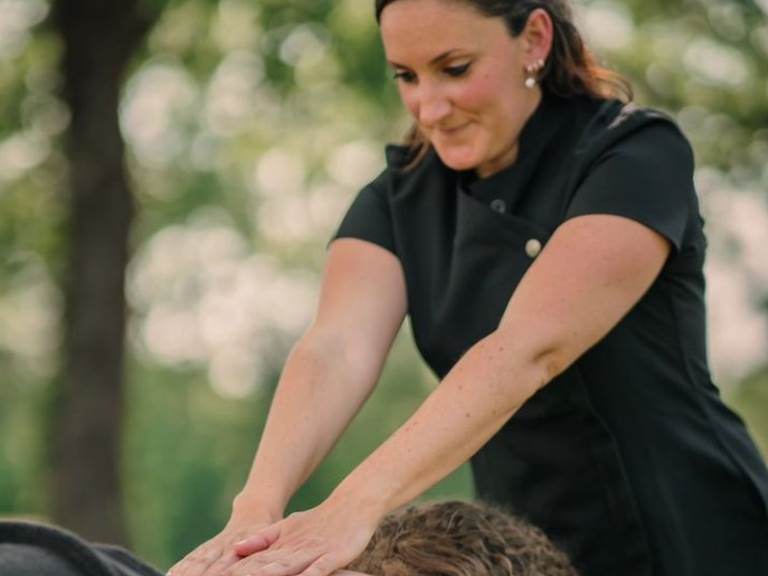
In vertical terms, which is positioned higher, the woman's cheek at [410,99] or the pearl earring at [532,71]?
the pearl earring at [532,71]

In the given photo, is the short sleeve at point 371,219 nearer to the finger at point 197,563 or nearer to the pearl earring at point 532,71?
the pearl earring at point 532,71

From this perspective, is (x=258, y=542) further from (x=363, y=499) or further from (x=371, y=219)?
(x=371, y=219)

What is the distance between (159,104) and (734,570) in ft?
27.1

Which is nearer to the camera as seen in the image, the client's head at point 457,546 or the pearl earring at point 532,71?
the client's head at point 457,546

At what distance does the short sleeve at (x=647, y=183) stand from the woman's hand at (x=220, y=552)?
2.28 ft

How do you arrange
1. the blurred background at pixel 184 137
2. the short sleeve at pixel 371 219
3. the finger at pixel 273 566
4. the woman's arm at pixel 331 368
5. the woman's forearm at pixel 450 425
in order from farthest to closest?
1. the blurred background at pixel 184 137
2. the short sleeve at pixel 371 219
3. the woman's arm at pixel 331 368
4. the woman's forearm at pixel 450 425
5. the finger at pixel 273 566

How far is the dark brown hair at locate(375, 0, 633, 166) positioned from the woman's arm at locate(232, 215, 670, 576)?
0.38m

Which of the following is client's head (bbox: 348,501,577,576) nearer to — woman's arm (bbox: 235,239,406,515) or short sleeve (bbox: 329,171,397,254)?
woman's arm (bbox: 235,239,406,515)

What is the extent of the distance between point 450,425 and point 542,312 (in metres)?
0.25

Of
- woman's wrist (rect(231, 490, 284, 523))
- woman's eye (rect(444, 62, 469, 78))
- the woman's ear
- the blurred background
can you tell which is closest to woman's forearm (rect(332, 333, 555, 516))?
woman's wrist (rect(231, 490, 284, 523))

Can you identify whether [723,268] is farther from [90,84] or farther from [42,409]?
[42,409]

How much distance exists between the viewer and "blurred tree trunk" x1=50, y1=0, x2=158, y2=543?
9.23 meters

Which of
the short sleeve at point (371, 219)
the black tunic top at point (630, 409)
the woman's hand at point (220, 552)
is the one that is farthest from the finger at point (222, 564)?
the short sleeve at point (371, 219)

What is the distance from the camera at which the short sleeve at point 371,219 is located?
9.42ft
